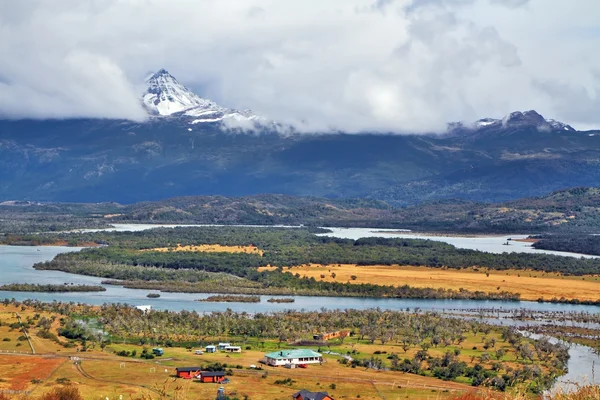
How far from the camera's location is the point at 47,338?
71688 mm

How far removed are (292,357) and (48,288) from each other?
49.6 m

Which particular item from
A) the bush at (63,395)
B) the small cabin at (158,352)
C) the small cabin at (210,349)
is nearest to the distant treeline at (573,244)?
the small cabin at (210,349)

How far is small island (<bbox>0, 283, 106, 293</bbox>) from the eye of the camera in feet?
342

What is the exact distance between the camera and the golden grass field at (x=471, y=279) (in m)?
115

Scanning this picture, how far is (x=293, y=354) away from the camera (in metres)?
65.3

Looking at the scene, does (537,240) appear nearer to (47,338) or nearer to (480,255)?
(480,255)

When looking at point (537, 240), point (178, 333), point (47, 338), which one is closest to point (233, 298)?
point (178, 333)

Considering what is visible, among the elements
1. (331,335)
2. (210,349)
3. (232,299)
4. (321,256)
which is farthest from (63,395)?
(321,256)

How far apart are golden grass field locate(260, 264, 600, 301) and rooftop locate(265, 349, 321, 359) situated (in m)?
51.6

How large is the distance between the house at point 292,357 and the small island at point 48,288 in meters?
46.3

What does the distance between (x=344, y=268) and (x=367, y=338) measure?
60149 mm

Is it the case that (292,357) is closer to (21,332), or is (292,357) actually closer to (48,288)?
(21,332)

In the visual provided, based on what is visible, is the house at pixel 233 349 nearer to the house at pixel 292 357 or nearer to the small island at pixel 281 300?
the house at pixel 292 357

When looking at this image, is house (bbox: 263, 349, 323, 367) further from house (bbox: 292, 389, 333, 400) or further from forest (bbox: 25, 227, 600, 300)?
forest (bbox: 25, 227, 600, 300)
